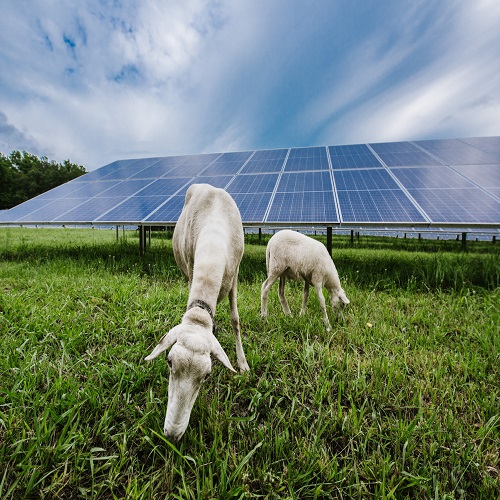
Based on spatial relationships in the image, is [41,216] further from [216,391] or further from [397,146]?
[397,146]

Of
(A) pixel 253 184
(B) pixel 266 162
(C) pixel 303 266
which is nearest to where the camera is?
(C) pixel 303 266

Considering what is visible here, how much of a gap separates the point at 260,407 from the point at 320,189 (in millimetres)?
6840

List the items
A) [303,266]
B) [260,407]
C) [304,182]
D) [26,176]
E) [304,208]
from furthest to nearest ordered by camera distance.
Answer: [26,176] → [304,182] → [304,208] → [303,266] → [260,407]

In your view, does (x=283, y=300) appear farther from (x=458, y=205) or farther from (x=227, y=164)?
(x=227, y=164)

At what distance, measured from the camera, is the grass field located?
1671 mm

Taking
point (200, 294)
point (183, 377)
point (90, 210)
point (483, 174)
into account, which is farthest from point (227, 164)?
point (183, 377)

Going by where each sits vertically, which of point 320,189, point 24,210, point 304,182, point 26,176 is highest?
point 26,176

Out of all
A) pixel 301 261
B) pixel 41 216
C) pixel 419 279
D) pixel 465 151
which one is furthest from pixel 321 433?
pixel 465 151

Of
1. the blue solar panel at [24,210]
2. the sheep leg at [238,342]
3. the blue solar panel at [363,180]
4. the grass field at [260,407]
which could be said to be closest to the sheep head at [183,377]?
the grass field at [260,407]

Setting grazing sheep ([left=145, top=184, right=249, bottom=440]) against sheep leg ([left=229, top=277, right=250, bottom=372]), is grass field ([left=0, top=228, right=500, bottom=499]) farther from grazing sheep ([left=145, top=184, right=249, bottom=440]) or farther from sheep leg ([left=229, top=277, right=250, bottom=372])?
grazing sheep ([left=145, top=184, right=249, bottom=440])

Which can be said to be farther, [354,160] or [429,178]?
[354,160]

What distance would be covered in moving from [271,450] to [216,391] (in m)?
0.73

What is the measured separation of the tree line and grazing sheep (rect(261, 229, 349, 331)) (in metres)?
60.4

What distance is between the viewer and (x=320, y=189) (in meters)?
7.84
